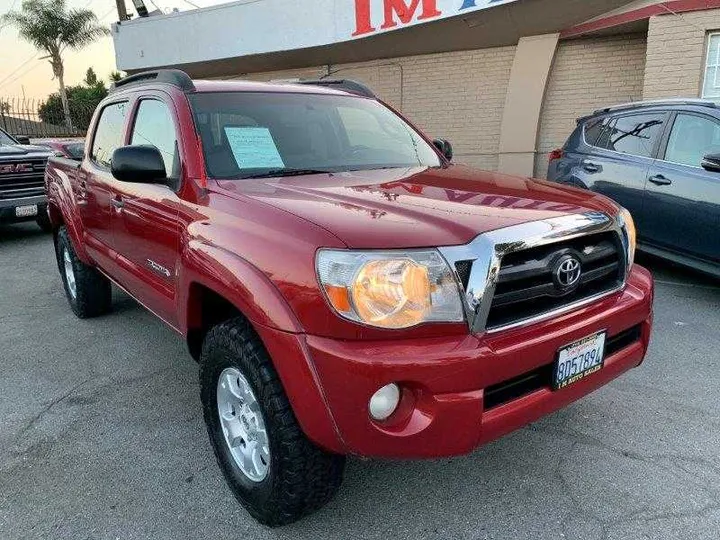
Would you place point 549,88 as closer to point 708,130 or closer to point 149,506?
point 708,130

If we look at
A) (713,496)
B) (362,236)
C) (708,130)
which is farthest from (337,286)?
(708,130)

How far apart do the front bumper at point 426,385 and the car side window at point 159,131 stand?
57.5 inches

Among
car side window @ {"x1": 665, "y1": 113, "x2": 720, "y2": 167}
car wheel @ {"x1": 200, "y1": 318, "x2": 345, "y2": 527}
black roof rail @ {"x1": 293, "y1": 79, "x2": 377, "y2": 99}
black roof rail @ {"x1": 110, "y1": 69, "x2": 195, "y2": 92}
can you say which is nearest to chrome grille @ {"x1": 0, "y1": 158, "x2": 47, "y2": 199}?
black roof rail @ {"x1": 110, "y1": 69, "x2": 195, "y2": 92}

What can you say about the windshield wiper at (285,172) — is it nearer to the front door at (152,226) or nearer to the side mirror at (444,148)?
the front door at (152,226)

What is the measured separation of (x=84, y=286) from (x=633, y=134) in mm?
5087

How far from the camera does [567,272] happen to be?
210cm

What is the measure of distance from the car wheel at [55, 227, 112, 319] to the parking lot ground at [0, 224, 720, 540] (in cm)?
81

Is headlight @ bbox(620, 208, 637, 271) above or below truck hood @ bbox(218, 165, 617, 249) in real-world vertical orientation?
below

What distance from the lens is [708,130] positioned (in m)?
4.82

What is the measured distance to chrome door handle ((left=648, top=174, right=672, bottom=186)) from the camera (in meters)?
4.98

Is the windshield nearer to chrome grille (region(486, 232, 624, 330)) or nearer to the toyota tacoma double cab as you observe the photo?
the toyota tacoma double cab

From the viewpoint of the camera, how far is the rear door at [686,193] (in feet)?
15.1

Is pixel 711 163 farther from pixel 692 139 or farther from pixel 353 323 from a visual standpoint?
pixel 353 323

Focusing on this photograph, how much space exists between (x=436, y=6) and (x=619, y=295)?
8.23 m
